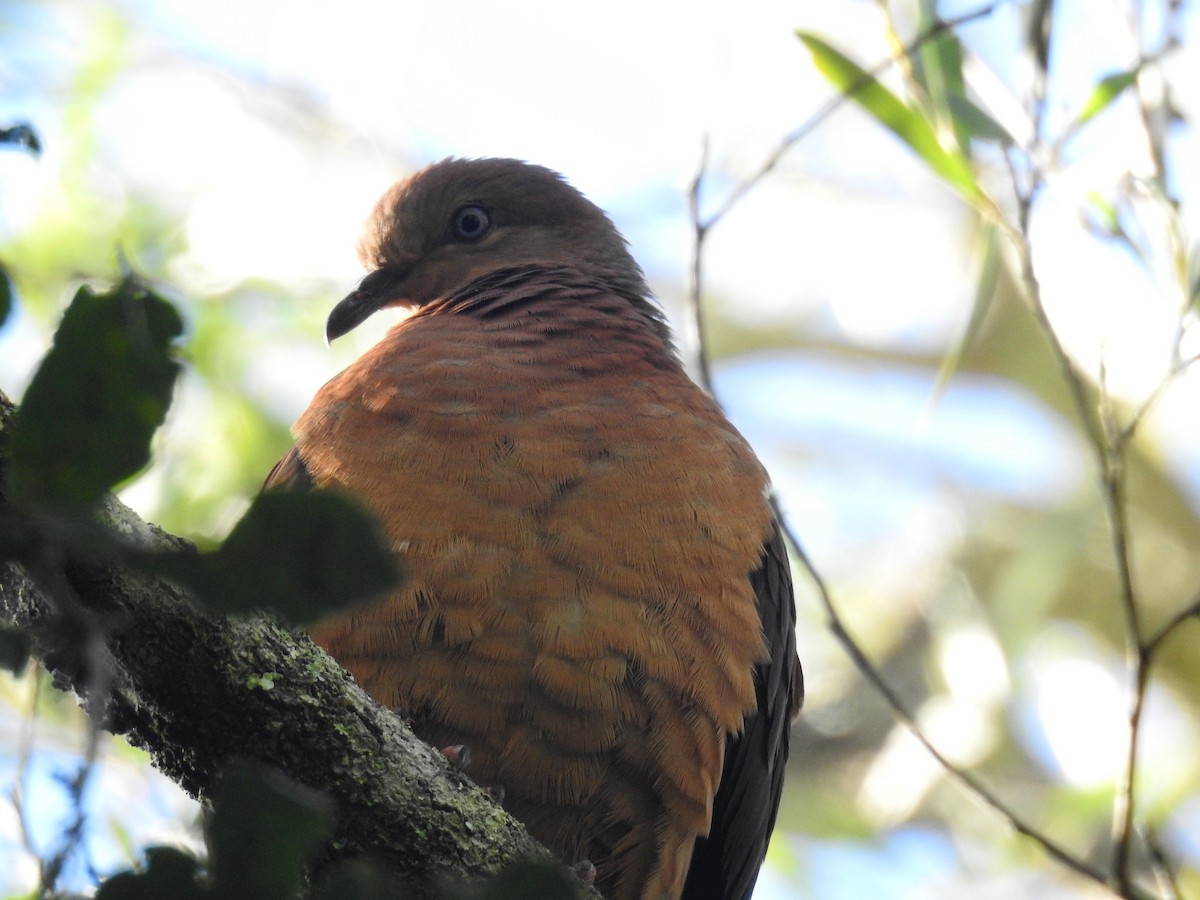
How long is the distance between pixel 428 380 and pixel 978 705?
5.24 metres

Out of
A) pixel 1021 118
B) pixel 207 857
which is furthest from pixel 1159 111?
pixel 207 857

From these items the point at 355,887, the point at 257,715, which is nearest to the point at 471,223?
the point at 257,715

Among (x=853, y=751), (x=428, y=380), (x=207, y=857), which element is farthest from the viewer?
(x=853, y=751)

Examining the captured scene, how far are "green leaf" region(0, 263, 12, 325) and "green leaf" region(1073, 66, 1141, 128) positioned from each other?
351 centimetres

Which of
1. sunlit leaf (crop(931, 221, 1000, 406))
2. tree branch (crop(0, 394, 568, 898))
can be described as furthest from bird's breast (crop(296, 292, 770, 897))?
sunlit leaf (crop(931, 221, 1000, 406))

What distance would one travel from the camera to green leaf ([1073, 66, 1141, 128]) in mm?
3881

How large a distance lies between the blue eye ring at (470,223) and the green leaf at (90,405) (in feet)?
11.9

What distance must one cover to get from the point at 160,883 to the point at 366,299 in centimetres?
377

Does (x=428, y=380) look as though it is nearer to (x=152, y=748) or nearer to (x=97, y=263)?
(x=152, y=748)

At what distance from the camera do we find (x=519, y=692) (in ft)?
9.46

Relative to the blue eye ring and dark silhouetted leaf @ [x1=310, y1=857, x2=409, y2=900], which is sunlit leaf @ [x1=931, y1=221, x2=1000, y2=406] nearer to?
the blue eye ring

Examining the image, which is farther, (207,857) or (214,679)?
(214,679)

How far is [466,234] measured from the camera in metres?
4.78

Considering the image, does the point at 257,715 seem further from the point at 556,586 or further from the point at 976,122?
the point at 976,122
